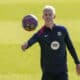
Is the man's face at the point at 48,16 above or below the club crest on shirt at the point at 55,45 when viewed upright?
above

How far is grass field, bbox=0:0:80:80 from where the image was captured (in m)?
12.4

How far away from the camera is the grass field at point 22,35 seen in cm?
1241

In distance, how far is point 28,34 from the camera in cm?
1518

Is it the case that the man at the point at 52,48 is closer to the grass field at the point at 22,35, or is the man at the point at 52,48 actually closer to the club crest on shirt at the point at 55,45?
the club crest on shirt at the point at 55,45

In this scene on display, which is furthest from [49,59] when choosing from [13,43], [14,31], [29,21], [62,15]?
[62,15]

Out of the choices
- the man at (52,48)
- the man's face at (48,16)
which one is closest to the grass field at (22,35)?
the man at (52,48)

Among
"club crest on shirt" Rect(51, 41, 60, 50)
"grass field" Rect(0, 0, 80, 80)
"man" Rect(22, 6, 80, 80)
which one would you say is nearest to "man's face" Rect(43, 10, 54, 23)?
"man" Rect(22, 6, 80, 80)

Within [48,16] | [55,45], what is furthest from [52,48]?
[48,16]

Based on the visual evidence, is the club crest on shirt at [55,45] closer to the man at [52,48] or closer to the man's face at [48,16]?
the man at [52,48]

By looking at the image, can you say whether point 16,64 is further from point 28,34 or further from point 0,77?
point 28,34

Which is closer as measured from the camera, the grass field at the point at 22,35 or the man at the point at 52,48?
the man at the point at 52,48

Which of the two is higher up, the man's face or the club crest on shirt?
the man's face

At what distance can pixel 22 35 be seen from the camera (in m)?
15.2

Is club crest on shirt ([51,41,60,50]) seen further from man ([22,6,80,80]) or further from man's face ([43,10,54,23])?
man's face ([43,10,54,23])
